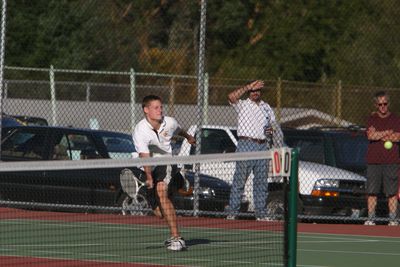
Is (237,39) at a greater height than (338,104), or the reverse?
(237,39)

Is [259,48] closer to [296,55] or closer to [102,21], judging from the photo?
[296,55]

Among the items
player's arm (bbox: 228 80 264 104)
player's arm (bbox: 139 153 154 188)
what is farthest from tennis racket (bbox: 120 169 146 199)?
player's arm (bbox: 228 80 264 104)

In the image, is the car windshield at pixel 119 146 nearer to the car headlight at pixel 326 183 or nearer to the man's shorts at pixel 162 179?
the car headlight at pixel 326 183

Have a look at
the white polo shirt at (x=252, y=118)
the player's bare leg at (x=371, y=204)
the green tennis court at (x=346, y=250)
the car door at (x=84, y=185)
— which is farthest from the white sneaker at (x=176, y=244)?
the player's bare leg at (x=371, y=204)

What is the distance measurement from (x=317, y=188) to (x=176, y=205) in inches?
82.0

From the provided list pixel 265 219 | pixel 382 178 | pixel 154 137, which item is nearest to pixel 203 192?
pixel 265 219

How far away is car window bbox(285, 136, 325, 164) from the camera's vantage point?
68.9ft

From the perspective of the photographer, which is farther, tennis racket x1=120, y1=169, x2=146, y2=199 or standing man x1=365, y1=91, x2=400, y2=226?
standing man x1=365, y1=91, x2=400, y2=226

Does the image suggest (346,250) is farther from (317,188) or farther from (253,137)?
(317,188)

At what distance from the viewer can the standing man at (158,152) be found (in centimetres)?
1380

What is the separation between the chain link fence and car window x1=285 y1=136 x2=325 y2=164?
325cm

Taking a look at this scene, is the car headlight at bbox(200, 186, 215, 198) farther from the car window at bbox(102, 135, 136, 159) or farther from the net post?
the net post

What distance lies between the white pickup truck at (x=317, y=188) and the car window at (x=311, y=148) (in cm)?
63

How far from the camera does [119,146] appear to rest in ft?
70.4
